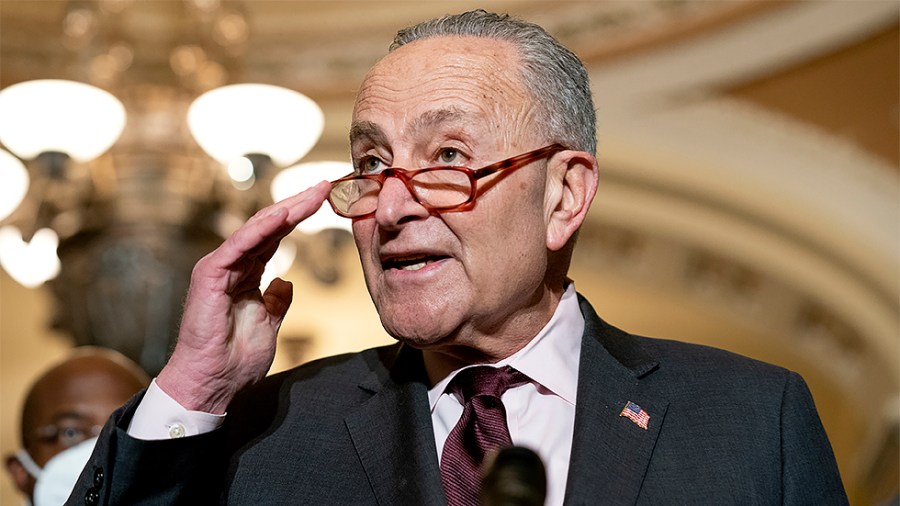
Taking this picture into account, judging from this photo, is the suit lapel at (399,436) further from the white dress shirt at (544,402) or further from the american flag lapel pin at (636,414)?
the american flag lapel pin at (636,414)

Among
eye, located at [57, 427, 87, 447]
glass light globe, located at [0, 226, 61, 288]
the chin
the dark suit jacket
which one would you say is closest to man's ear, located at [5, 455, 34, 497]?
eye, located at [57, 427, 87, 447]

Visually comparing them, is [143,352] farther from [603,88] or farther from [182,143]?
[603,88]

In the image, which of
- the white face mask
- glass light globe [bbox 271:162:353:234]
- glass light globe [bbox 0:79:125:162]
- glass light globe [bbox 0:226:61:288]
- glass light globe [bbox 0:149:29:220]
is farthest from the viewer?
glass light globe [bbox 0:226:61:288]

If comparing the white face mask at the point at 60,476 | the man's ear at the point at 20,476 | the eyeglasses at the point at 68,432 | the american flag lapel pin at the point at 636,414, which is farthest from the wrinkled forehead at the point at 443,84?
the man's ear at the point at 20,476

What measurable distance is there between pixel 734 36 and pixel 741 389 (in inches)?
245

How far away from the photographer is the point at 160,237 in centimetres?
722

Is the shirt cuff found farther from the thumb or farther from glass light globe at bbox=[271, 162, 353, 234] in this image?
glass light globe at bbox=[271, 162, 353, 234]

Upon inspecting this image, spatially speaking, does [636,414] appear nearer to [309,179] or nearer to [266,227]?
[266,227]

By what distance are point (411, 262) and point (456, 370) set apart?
0.22m

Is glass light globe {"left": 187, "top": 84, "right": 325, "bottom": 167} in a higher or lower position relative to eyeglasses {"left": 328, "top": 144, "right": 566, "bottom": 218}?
lower

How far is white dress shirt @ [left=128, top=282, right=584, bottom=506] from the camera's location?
196 centimetres

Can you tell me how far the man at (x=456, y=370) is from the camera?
198 cm

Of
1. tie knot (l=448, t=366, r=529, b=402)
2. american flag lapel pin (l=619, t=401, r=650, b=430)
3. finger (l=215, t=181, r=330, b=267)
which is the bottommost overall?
american flag lapel pin (l=619, t=401, r=650, b=430)

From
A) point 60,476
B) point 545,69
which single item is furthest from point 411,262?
point 60,476
